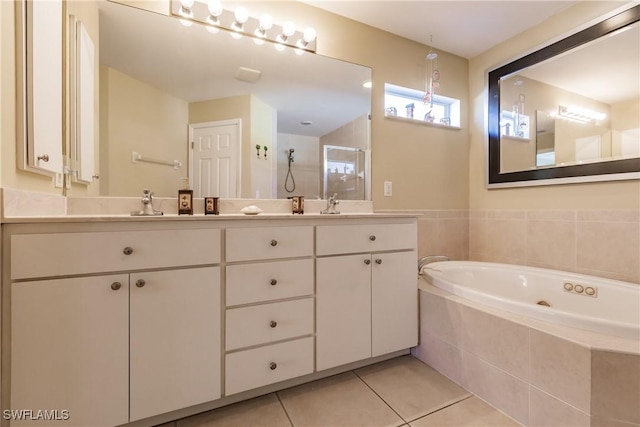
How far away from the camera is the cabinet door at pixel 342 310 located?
1393mm

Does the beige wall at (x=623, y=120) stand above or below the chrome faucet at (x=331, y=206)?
above

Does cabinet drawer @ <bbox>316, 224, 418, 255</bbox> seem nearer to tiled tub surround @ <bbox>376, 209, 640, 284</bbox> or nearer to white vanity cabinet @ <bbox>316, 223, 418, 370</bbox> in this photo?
white vanity cabinet @ <bbox>316, 223, 418, 370</bbox>

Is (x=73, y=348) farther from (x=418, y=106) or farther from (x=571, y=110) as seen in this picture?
(x=571, y=110)

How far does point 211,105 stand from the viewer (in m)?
1.61

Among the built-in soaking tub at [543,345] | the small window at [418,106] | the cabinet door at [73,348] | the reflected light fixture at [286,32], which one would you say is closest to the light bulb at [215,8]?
the reflected light fixture at [286,32]

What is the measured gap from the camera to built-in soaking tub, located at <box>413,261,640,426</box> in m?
0.93

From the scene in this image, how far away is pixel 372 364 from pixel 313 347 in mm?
497

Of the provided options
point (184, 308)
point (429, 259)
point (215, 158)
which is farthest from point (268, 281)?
point (429, 259)

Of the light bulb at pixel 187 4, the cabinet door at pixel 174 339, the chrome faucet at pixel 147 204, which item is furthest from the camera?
the light bulb at pixel 187 4

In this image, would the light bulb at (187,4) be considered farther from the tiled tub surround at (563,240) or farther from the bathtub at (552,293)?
the tiled tub surround at (563,240)

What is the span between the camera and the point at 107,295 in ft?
3.28

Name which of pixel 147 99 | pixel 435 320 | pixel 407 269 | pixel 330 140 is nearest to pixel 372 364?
pixel 435 320

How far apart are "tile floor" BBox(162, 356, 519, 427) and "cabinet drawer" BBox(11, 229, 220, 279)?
28.9 inches

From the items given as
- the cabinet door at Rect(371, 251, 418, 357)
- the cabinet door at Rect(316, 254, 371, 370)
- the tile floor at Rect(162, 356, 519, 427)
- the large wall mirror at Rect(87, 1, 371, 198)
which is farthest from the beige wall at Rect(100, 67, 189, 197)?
the cabinet door at Rect(371, 251, 418, 357)
